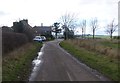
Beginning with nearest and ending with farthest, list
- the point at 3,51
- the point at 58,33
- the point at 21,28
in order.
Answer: the point at 3,51 < the point at 21,28 < the point at 58,33

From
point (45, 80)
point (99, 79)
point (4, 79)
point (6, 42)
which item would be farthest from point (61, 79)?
point (6, 42)

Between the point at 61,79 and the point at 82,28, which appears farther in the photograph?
the point at 82,28

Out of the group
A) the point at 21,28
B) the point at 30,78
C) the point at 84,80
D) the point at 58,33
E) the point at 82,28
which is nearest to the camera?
the point at 84,80

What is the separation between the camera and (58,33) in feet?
465

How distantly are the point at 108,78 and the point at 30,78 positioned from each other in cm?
369

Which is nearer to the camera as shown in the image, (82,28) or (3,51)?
(3,51)

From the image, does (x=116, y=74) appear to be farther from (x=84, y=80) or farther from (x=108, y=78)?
(x=84, y=80)

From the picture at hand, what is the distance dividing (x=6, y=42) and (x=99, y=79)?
13.7m

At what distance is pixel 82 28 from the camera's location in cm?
9362

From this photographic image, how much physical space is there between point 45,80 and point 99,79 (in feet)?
8.12

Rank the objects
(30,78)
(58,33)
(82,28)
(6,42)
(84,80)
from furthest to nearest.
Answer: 1. (58,33)
2. (82,28)
3. (6,42)
4. (30,78)
5. (84,80)

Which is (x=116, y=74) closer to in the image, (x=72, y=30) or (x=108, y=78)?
(x=108, y=78)

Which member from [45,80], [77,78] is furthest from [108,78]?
[45,80]

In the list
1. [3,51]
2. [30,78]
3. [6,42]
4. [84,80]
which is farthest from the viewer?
[6,42]
